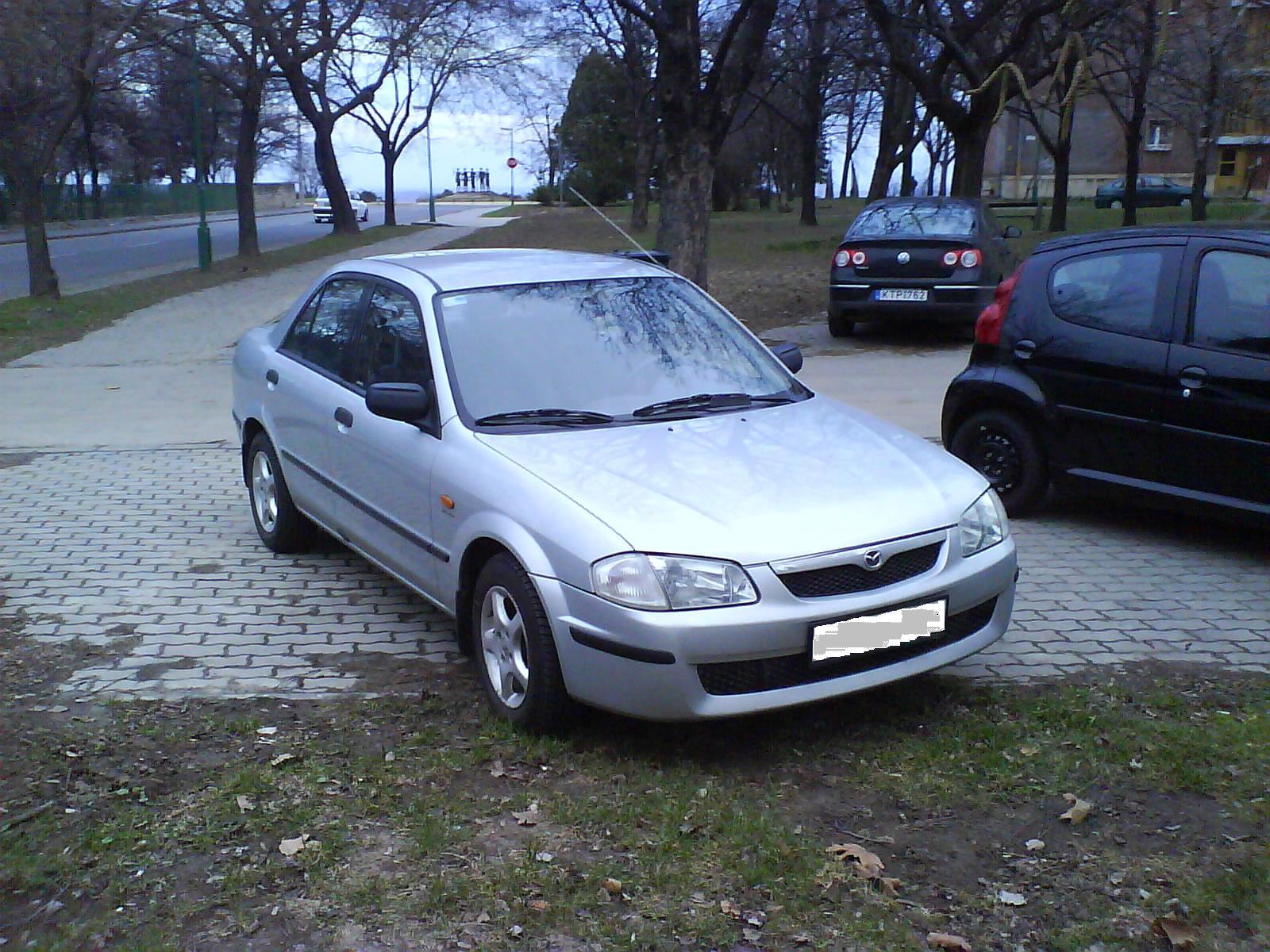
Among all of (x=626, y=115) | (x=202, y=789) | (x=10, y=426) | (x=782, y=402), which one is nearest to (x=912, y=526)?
(x=782, y=402)

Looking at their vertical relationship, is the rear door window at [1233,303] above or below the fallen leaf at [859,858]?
above

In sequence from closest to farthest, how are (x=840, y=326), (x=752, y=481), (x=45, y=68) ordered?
(x=752, y=481)
(x=840, y=326)
(x=45, y=68)

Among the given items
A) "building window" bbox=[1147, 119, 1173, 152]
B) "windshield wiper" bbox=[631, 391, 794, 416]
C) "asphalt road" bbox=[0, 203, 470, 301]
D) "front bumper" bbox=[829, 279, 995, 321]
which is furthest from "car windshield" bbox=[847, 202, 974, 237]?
"building window" bbox=[1147, 119, 1173, 152]

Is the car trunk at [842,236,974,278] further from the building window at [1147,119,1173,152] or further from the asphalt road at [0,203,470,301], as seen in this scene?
the building window at [1147,119,1173,152]

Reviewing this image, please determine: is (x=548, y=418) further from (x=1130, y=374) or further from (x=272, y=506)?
(x=1130, y=374)

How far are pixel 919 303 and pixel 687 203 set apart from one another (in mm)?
3028

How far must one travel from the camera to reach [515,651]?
4.50 metres

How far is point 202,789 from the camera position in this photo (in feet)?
13.6

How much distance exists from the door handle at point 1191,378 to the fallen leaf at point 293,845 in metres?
4.49

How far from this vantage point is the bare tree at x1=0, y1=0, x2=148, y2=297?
1883 centimetres

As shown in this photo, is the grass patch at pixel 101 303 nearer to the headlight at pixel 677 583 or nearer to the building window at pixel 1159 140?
the headlight at pixel 677 583

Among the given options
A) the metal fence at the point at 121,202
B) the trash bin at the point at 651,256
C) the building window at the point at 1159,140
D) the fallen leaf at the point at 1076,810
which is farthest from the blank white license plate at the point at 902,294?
the building window at the point at 1159,140

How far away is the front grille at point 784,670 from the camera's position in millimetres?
4098

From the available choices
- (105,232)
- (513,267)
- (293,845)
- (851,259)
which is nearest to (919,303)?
(851,259)
